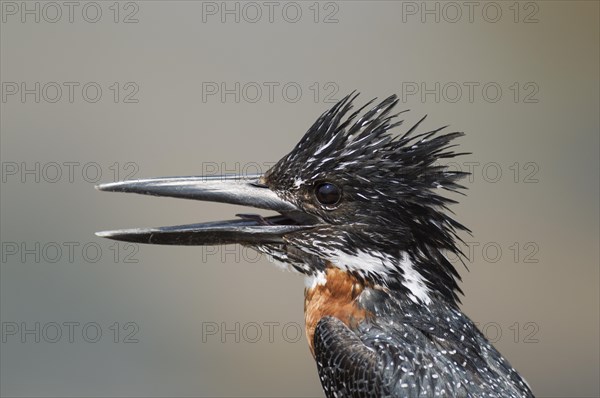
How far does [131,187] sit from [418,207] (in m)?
0.87

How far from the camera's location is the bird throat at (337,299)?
94.1 inches

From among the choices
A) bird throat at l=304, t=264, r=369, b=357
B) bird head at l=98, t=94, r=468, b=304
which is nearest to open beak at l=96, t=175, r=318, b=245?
bird head at l=98, t=94, r=468, b=304

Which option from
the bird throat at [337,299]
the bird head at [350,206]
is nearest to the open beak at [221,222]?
the bird head at [350,206]

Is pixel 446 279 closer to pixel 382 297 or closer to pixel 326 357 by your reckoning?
pixel 382 297

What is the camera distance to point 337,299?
8.00 ft

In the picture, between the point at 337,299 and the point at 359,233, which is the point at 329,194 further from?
the point at 337,299

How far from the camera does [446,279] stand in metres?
2.50

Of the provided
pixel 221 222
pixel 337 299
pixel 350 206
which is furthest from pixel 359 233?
pixel 221 222

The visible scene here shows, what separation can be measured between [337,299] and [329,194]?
0.31 meters

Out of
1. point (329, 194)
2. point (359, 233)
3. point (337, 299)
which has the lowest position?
point (337, 299)

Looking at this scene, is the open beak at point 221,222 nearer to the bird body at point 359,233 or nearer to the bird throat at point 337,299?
the bird body at point 359,233

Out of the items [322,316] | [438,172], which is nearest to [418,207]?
[438,172]

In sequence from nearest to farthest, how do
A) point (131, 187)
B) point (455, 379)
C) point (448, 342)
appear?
point (455, 379) < point (448, 342) < point (131, 187)

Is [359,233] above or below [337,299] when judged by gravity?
above
